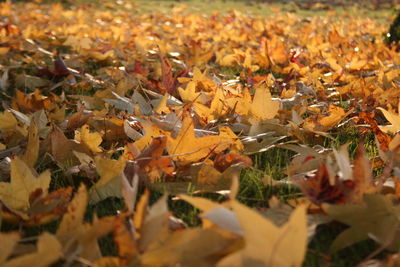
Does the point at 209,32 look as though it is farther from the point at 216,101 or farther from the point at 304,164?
the point at 304,164

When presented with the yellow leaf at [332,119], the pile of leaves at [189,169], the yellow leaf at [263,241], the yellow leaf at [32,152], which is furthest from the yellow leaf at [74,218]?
the yellow leaf at [332,119]

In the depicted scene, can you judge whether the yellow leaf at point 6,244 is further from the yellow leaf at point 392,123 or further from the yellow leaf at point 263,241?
the yellow leaf at point 392,123

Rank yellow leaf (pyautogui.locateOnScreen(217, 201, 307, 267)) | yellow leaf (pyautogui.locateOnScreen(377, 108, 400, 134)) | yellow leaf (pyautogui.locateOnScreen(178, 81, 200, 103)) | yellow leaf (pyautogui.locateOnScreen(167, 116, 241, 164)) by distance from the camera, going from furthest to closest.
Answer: yellow leaf (pyautogui.locateOnScreen(178, 81, 200, 103)), yellow leaf (pyautogui.locateOnScreen(377, 108, 400, 134)), yellow leaf (pyautogui.locateOnScreen(167, 116, 241, 164)), yellow leaf (pyautogui.locateOnScreen(217, 201, 307, 267))

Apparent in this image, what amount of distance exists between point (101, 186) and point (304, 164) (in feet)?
1.67

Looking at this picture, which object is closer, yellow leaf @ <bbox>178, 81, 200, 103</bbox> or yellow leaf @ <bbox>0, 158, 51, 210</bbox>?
yellow leaf @ <bbox>0, 158, 51, 210</bbox>

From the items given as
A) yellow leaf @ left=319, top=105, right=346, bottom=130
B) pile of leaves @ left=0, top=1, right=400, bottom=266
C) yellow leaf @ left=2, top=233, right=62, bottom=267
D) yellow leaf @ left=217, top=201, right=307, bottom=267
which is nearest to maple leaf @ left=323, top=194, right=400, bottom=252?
pile of leaves @ left=0, top=1, right=400, bottom=266

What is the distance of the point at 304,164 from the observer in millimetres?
1234

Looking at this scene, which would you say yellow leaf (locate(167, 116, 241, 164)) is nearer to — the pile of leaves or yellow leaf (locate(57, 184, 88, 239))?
the pile of leaves

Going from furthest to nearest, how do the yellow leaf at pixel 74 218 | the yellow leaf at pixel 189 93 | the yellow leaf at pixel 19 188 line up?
the yellow leaf at pixel 189 93 < the yellow leaf at pixel 19 188 < the yellow leaf at pixel 74 218

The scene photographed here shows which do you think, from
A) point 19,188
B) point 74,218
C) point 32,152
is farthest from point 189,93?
point 74,218

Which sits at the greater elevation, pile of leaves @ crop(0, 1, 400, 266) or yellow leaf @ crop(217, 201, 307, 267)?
yellow leaf @ crop(217, 201, 307, 267)

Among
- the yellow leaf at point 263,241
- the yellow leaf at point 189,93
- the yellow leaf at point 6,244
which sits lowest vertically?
the yellow leaf at point 189,93

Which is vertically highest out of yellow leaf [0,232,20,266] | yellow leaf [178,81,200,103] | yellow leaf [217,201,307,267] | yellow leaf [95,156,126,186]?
yellow leaf [217,201,307,267]

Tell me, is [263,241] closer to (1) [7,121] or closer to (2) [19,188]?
(2) [19,188]
